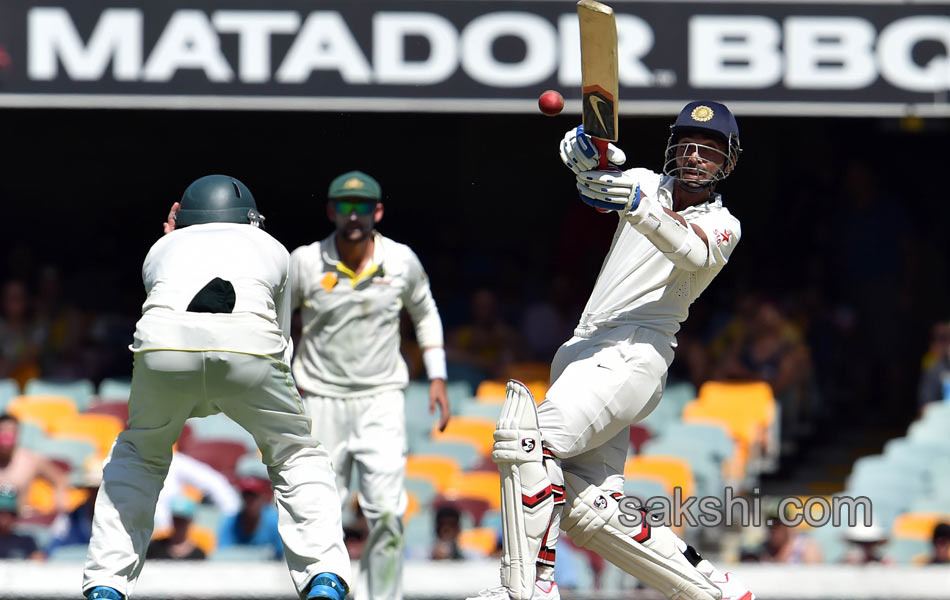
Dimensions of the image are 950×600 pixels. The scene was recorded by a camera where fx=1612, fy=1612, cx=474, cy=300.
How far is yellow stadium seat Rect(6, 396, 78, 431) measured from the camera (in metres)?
10.7

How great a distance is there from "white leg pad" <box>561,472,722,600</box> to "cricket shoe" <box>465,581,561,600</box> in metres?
0.22

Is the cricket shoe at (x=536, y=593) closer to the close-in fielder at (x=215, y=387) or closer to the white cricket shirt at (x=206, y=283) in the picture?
the close-in fielder at (x=215, y=387)

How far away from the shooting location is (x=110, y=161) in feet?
45.2

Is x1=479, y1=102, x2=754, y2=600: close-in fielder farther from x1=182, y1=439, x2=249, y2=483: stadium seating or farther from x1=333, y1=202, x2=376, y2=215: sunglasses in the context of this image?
x1=182, y1=439, x2=249, y2=483: stadium seating

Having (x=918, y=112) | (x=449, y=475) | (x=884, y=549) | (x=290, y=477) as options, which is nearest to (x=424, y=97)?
(x=449, y=475)

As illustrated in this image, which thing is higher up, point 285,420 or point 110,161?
point 110,161

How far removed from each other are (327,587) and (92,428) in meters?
5.48

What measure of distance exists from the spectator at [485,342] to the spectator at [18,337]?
2970 mm

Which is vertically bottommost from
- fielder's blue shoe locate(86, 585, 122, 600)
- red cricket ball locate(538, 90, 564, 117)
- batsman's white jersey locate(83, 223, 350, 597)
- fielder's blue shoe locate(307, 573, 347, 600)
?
fielder's blue shoe locate(86, 585, 122, 600)

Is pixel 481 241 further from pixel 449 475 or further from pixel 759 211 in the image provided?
pixel 449 475

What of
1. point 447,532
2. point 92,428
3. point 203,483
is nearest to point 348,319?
point 447,532

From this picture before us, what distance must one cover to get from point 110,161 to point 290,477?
8.96m

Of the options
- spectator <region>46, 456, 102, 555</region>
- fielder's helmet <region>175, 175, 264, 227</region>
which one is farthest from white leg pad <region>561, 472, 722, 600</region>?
spectator <region>46, 456, 102, 555</region>

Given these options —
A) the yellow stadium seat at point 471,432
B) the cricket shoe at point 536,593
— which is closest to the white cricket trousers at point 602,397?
the cricket shoe at point 536,593
